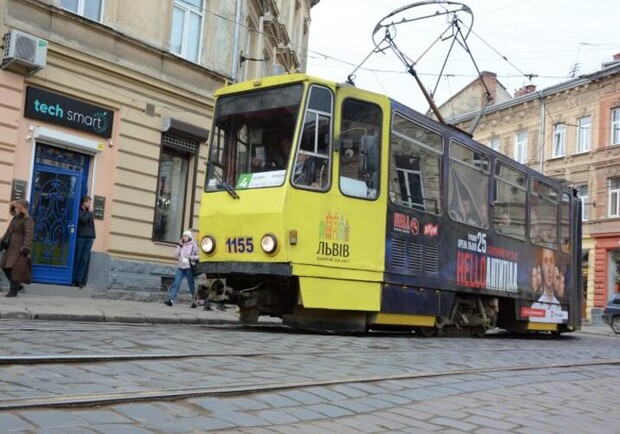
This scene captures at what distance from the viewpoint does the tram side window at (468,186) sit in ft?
36.3

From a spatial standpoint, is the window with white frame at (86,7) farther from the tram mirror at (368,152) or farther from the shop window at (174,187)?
the tram mirror at (368,152)

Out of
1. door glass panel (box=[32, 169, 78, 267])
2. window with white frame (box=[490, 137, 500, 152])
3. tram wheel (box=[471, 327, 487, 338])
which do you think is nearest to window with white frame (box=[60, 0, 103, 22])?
door glass panel (box=[32, 169, 78, 267])

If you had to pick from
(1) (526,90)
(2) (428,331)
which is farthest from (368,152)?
(1) (526,90)

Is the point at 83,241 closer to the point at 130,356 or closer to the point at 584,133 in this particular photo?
the point at 130,356

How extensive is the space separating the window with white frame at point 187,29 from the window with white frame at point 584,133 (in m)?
24.2

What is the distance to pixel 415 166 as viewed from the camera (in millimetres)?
10195

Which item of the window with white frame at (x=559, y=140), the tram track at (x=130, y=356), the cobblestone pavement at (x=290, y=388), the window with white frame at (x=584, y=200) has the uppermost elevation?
the window with white frame at (x=559, y=140)

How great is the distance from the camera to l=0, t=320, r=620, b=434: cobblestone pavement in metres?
4.07

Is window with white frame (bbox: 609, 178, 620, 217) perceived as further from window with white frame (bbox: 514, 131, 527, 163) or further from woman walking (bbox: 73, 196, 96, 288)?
woman walking (bbox: 73, 196, 96, 288)

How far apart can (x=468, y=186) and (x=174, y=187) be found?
7743mm

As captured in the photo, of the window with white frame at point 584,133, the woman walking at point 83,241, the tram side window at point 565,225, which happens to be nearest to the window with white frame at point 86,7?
the woman walking at point 83,241

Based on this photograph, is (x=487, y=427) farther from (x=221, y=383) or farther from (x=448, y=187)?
(x=448, y=187)

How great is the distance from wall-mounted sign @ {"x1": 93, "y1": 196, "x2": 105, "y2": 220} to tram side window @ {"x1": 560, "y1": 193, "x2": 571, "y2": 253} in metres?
10.0

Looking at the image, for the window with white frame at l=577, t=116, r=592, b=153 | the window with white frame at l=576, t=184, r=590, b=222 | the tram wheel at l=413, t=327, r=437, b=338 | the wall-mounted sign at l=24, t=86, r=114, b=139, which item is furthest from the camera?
the window with white frame at l=577, t=116, r=592, b=153
